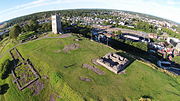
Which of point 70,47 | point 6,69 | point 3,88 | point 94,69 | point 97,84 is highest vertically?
point 70,47

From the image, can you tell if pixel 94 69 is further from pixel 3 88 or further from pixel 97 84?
pixel 3 88

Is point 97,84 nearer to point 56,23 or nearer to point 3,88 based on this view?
point 3,88

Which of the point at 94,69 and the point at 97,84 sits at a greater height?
the point at 94,69

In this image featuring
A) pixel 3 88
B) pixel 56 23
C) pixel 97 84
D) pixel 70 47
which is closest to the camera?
pixel 97 84

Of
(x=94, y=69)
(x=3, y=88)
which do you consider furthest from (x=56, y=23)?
(x=94, y=69)

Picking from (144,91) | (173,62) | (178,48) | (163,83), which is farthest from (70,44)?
(178,48)

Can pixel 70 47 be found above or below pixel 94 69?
above

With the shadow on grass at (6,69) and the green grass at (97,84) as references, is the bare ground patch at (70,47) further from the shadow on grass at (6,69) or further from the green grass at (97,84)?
the shadow on grass at (6,69)

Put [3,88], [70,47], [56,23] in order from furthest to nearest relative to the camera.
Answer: [56,23] < [70,47] < [3,88]

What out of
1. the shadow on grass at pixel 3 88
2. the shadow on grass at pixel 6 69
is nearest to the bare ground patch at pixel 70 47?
the shadow on grass at pixel 6 69

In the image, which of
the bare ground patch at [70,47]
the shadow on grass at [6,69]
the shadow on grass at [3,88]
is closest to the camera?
the shadow on grass at [3,88]

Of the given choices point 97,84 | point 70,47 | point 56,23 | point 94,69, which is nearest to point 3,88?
point 70,47

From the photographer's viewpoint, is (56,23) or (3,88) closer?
(3,88)
